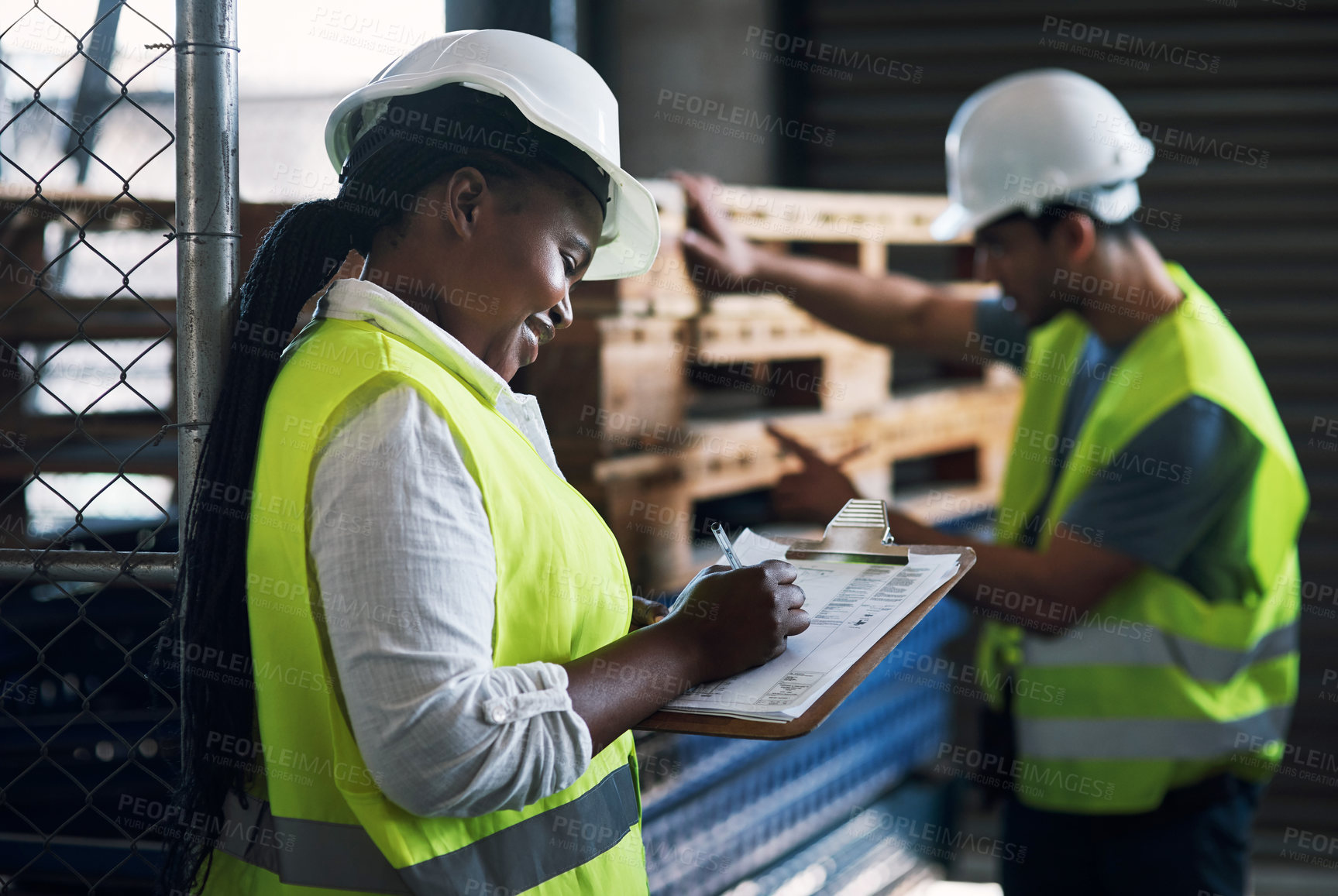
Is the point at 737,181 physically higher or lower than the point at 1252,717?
higher

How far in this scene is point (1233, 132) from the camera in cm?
447

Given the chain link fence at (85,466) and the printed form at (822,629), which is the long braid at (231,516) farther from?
the printed form at (822,629)

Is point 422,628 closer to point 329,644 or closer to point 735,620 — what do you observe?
point 329,644

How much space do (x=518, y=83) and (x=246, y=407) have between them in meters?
0.49

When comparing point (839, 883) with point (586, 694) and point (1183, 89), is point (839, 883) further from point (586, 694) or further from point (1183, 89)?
point (1183, 89)

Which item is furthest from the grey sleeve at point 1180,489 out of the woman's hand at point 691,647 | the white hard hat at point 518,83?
the white hard hat at point 518,83

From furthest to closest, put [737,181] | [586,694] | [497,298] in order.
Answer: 1. [737,181]
2. [497,298]
3. [586,694]

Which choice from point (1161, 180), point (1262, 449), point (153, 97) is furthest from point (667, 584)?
point (1161, 180)

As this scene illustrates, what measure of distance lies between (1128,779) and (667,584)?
1239 mm

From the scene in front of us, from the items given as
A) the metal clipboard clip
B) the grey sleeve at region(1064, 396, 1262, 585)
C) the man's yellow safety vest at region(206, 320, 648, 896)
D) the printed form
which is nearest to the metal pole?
the man's yellow safety vest at region(206, 320, 648, 896)

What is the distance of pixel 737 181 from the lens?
432 centimetres

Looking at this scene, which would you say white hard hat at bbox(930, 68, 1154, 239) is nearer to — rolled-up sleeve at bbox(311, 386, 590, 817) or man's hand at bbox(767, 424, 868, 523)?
man's hand at bbox(767, 424, 868, 523)

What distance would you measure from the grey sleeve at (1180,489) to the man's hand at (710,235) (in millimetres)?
998

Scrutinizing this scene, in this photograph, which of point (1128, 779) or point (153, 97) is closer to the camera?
point (1128, 779)
